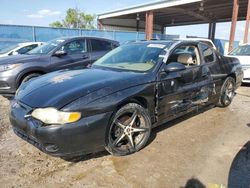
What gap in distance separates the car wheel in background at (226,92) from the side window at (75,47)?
4077 millimetres

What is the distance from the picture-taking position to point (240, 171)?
3117 millimetres

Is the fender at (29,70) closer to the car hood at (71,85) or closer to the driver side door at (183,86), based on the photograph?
the car hood at (71,85)

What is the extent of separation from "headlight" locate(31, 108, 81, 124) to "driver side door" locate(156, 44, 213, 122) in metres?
1.42

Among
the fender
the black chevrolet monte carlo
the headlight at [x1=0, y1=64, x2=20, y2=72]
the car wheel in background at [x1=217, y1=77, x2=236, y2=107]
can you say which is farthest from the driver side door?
the headlight at [x1=0, y1=64, x2=20, y2=72]

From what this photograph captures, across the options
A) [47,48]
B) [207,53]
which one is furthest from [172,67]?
[47,48]

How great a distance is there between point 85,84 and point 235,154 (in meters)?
2.38

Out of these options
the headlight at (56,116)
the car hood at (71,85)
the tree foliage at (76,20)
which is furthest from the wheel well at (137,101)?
the tree foliage at (76,20)

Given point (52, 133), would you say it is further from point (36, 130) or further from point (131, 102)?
point (131, 102)

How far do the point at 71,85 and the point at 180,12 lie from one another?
24529 mm

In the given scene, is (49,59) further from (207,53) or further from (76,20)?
(76,20)

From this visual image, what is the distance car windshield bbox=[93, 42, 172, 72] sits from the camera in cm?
389

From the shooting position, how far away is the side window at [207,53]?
4902 mm

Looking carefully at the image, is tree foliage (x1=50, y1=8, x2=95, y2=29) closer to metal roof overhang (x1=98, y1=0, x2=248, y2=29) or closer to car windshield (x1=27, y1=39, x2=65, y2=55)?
metal roof overhang (x1=98, y1=0, x2=248, y2=29)

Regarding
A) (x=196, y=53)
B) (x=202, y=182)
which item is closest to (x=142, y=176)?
(x=202, y=182)
